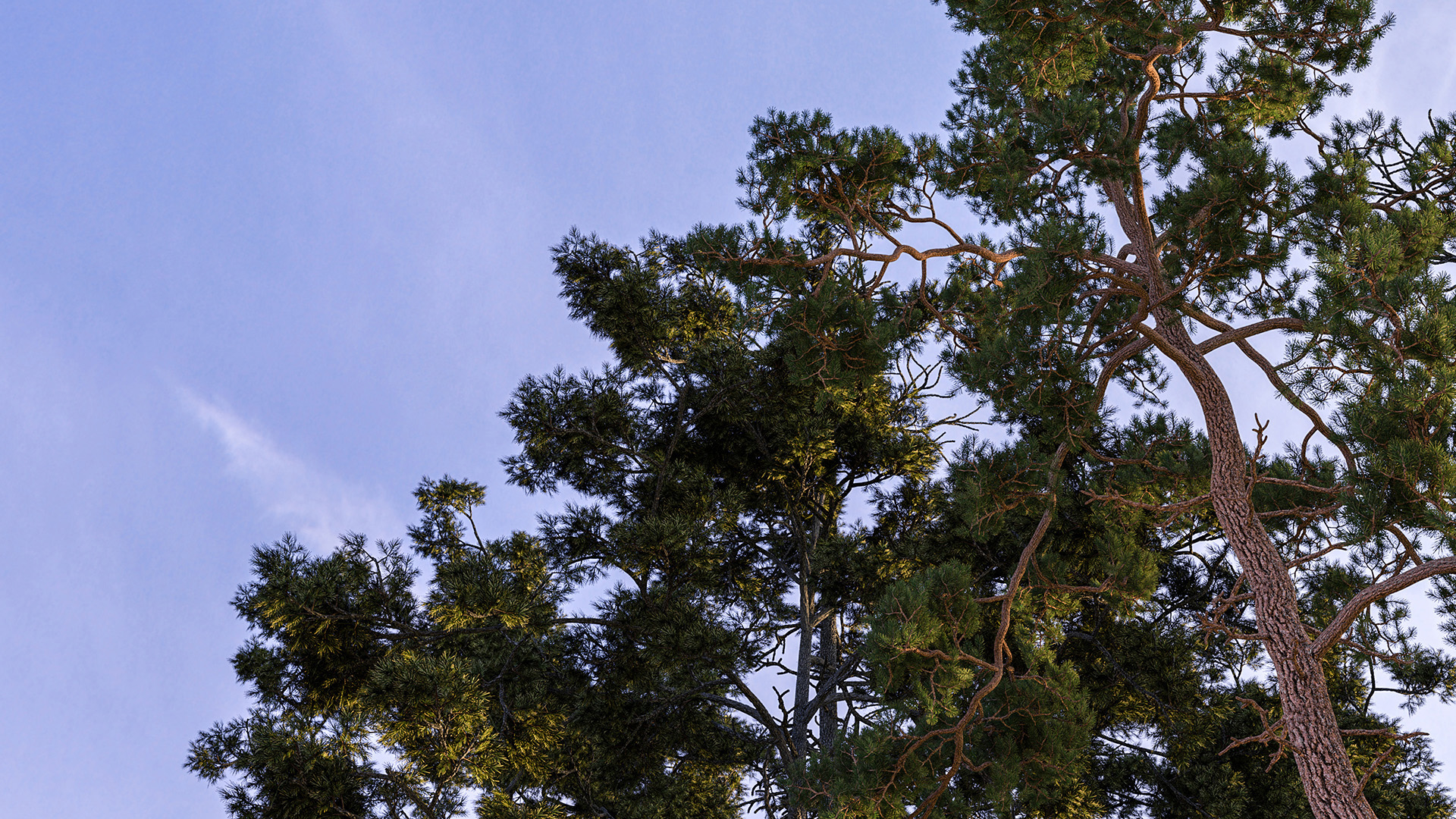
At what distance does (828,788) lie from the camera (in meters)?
5.11

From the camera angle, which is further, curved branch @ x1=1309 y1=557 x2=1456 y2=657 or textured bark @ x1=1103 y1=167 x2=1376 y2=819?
textured bark @ x1=1103 y1=167 x2=1376 y2=819

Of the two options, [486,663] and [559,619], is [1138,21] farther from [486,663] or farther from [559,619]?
[486,663]

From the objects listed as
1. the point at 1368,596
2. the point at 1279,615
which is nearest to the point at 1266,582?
the point at 1279,615

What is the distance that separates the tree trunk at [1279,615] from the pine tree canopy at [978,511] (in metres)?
0.02

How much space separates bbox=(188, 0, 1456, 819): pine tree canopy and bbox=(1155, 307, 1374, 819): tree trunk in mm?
22

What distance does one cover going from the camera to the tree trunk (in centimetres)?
427

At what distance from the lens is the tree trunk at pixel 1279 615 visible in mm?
4270

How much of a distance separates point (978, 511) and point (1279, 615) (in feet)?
5.41

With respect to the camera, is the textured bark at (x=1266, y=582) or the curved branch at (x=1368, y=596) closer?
the curved branch at (x=1368, y=596)

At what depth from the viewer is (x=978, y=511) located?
5309 millimetres

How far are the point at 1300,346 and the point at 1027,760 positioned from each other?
280 centimetres

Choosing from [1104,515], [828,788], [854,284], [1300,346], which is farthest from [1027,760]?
[854,284]

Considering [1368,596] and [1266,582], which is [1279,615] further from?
[1368,596]

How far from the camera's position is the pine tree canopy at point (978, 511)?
4.68 meters
